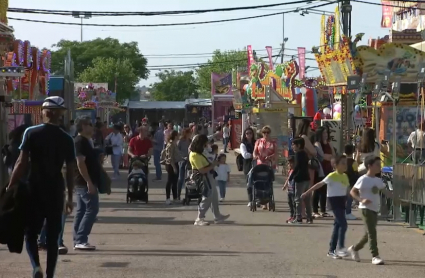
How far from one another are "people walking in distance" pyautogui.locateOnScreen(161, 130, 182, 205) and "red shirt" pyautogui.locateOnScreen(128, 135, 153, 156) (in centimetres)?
73

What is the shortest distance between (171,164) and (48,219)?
9.47 meters

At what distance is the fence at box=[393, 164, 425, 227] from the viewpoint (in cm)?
1307

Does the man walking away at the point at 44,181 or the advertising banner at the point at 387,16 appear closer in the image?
the man walking away at the point at 44,181

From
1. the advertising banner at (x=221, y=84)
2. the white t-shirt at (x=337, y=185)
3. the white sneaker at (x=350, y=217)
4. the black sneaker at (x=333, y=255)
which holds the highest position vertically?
the advertising banner at (x=221, y=84)

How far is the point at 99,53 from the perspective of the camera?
110562 millimetres

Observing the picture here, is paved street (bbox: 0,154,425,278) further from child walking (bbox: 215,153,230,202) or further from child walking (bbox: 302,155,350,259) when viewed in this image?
child walking (bbox: 215,153,230,202)

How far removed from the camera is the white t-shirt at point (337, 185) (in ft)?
34.5

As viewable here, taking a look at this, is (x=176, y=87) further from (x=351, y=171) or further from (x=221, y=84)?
(x=351, y=171)

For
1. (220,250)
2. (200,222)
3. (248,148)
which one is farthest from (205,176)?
(248,148)

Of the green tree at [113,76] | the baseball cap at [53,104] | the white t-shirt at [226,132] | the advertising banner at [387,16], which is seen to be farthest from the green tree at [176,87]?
the baseball cap at [53,104]

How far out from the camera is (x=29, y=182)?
7801mm

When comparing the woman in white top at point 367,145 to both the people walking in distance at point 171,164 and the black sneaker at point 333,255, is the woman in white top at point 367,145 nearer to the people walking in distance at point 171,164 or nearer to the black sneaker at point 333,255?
the black sneaker at point 333,255

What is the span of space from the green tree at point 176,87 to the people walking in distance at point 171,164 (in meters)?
121

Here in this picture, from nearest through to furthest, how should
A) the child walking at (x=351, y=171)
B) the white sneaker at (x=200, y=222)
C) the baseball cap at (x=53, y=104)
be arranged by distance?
the baseball cap at (x=53, y=104) < the white sneaker at (x=200, y=222) < the child walking at (x=351, y=171)
